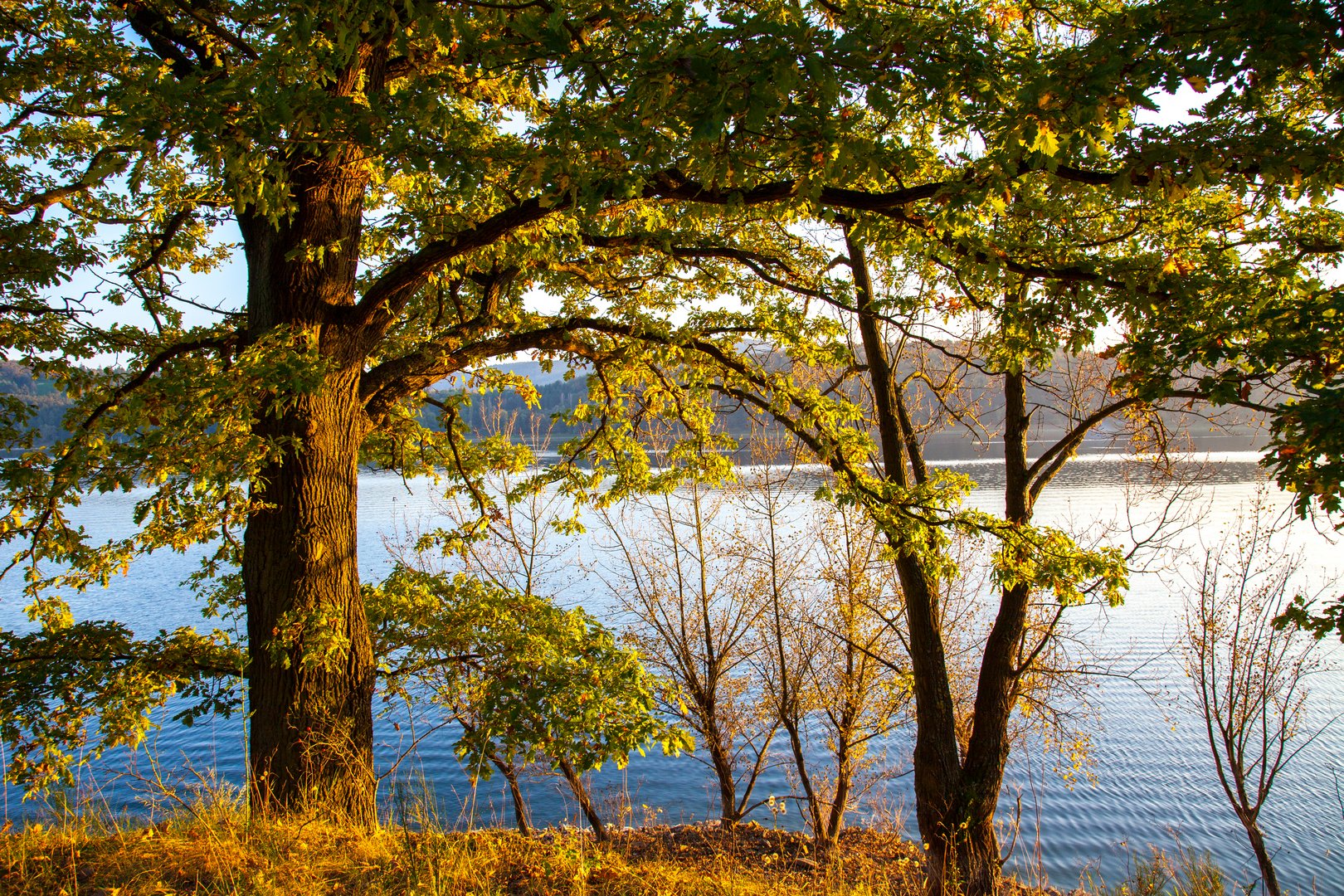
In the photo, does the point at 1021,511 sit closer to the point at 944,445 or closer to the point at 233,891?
the point at 233,891

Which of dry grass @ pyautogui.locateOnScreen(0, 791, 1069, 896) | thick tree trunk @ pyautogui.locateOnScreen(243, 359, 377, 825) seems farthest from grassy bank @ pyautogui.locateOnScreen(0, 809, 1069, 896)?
thick tree trunk @ pyautogui.locateOnScreen(243, 359, 377, 825)

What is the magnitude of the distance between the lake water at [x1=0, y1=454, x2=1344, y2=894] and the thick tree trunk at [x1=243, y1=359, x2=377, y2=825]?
339 cm

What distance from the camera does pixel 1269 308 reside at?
158 inches

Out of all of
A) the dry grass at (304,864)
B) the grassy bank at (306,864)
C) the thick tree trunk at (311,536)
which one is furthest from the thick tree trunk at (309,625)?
the grassy bank at (306,864)

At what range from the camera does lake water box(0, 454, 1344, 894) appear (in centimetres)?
1097

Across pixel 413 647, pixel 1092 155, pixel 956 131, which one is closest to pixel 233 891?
pixel 413 647

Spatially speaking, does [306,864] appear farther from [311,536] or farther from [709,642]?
[709,642]

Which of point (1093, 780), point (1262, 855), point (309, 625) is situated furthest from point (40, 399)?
point (1262, 855)

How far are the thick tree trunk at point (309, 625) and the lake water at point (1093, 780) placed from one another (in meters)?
3.39

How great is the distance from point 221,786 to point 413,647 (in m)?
1.76

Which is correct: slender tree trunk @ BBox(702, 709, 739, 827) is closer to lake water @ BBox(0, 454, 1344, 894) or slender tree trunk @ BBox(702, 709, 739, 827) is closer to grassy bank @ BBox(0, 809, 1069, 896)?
lake water @ BBox(0, 454, 1344, 894)

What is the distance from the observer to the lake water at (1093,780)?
36.0ft

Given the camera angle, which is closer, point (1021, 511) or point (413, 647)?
point (413, 647)

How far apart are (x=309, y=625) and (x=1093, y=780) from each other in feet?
Answer: 37.7
